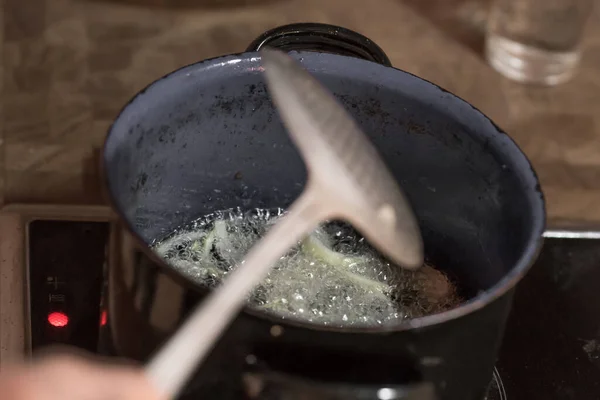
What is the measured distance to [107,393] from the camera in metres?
0.23

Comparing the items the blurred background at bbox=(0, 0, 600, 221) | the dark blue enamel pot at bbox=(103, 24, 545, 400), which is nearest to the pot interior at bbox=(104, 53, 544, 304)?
the dark blue enamel pot at bbox=(103, 24, 545, 400)

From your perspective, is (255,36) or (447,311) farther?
(255,36)

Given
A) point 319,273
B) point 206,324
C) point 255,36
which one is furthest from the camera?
point 255,36

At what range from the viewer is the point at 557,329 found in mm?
470

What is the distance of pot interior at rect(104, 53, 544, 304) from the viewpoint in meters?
0.36

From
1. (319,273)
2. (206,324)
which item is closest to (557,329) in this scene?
(319,273)

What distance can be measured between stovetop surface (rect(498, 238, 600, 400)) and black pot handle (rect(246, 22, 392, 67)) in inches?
7.0

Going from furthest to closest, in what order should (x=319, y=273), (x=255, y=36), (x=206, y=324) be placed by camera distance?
(x=255, y=36), (x=319, y=273), (x=206, y=324)

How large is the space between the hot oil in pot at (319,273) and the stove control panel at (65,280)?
0.05 meters

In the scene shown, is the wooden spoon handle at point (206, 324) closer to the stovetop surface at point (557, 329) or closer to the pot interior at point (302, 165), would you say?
the pot interior at point (302, 165)

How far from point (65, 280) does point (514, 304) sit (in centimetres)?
27

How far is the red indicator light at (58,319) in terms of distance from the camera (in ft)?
1.43

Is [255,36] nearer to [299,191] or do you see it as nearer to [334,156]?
[299,191]

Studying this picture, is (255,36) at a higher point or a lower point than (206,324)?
lower
